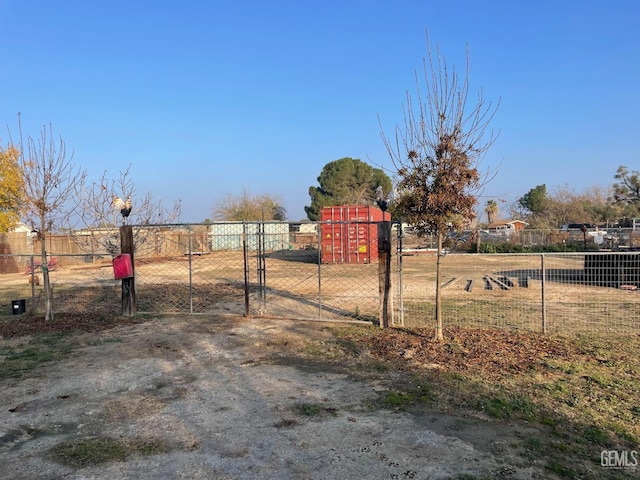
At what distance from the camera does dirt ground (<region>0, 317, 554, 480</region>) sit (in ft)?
11.4

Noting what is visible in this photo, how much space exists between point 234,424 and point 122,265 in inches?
260

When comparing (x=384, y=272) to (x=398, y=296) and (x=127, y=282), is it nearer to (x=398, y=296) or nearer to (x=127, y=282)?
(x=398, y=296)

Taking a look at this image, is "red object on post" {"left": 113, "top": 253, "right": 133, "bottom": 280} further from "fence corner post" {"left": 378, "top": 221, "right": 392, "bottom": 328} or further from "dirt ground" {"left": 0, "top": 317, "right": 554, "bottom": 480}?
"fence corner post" {"left": 378, "top": 221, "right": 392, "bottom": 328}

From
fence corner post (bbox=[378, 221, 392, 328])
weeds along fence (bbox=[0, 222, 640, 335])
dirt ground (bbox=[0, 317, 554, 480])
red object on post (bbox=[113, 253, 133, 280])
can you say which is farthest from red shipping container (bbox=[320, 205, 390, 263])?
dirt ground (bbox=[0, 317, 554, 480])

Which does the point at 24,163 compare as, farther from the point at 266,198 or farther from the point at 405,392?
the point at 266,198

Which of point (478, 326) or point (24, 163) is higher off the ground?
point (24, 163)

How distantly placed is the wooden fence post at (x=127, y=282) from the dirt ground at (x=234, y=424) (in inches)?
119

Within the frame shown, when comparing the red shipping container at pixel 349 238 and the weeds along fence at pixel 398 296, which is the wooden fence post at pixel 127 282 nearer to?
the weeds along fence at pixel 398 296

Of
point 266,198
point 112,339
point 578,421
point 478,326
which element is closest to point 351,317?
point 478,326

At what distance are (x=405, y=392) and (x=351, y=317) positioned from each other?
4686mm

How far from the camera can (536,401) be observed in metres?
4.73

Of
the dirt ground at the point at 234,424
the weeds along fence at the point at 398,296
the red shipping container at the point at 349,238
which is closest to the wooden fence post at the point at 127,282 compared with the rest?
the weeds along fence at the point at 398,296

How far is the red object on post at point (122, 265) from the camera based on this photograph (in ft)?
31.8

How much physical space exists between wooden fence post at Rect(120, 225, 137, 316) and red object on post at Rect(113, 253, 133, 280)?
15 centimetres
